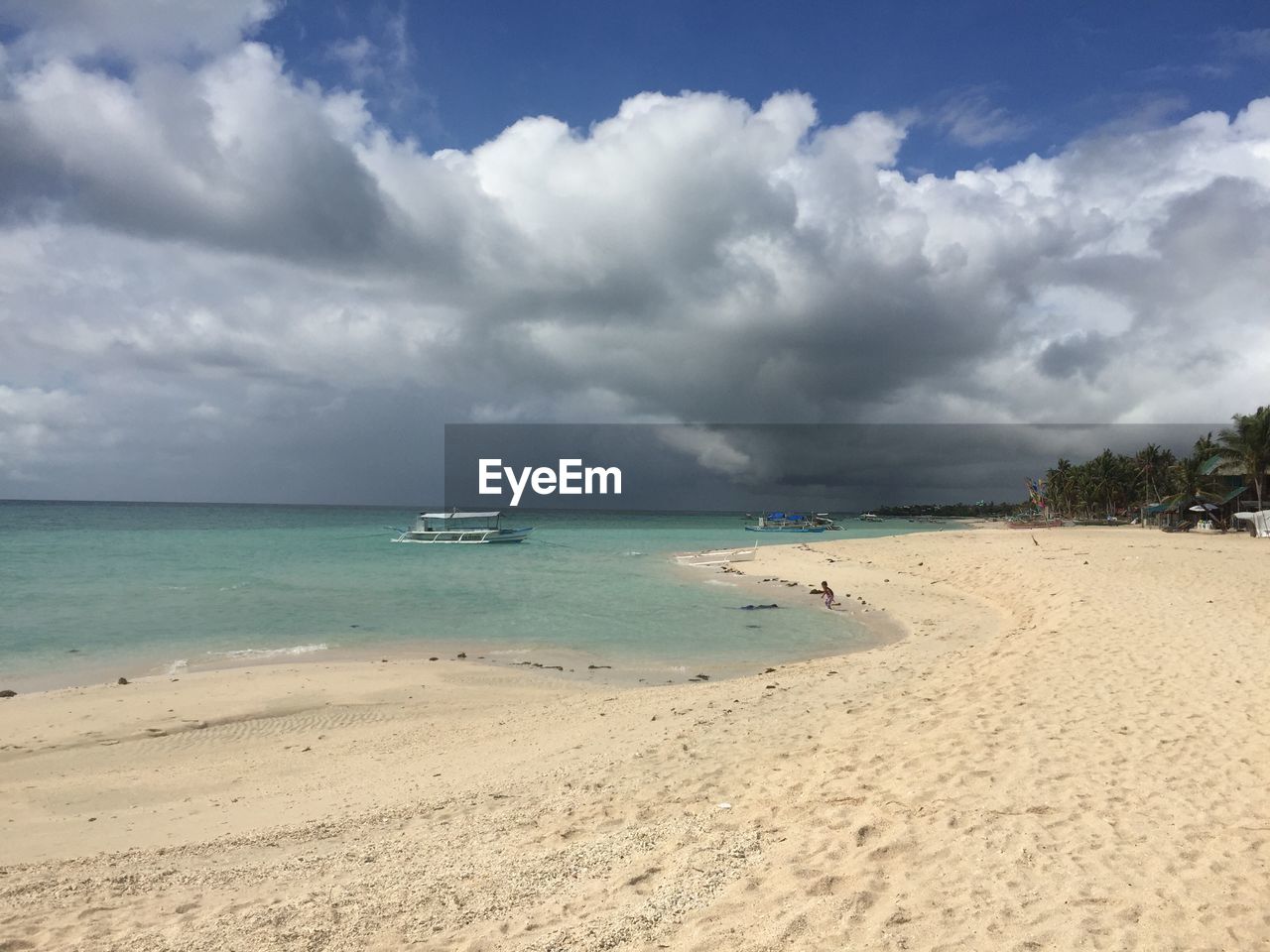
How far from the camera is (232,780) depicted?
29.8 feet

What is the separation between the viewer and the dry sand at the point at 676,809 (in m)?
4.85

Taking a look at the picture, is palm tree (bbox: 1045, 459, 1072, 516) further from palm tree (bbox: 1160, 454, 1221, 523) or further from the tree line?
palm tree (bbox: 1160, 454, 1221, 523)

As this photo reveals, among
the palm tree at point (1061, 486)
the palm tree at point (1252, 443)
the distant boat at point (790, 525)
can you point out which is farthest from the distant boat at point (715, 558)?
the palm tree at point (1061, 486)

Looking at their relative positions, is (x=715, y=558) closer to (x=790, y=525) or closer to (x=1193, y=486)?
(x=1193, y=486)

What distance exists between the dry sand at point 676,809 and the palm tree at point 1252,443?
192 ft

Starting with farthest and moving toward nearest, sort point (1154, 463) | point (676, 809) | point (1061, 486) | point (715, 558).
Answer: point (1061, 486), point (1154, 463), point (715, 558), point (676, 809)

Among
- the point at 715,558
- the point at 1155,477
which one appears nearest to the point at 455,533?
Result: the point at 715,558

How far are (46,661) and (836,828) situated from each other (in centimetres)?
1962

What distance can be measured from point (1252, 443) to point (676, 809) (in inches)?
2823

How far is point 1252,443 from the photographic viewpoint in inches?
2275

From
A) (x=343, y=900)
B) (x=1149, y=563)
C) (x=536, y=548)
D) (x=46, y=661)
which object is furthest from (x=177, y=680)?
(x=536, y=548)

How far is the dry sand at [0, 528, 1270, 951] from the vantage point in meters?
4.85

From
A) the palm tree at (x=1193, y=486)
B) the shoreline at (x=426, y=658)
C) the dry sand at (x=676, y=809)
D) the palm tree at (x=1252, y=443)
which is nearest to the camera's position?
the dry sand at (x=676, y=809)

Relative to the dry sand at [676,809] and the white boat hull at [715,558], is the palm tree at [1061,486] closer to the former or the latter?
the white boat hull at [715,558]
